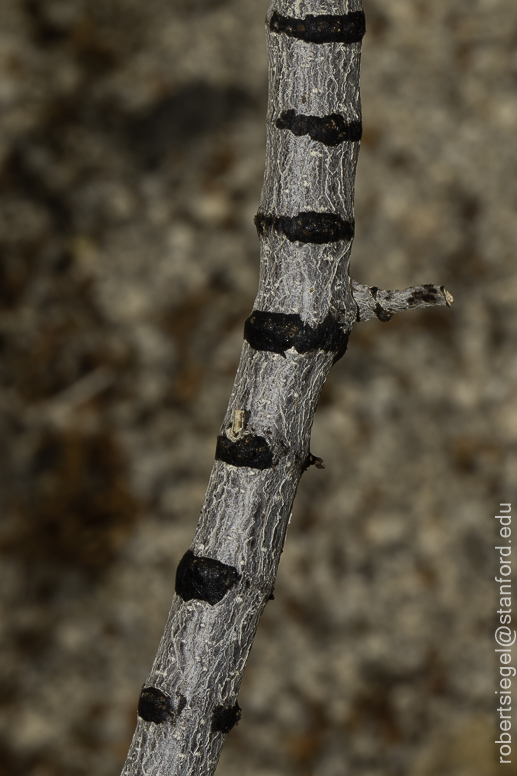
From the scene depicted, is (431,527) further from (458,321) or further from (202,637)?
(202,637)

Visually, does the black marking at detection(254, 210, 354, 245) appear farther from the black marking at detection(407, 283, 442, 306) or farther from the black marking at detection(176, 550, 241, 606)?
the black marking at detection(176, 550, 241, 606)

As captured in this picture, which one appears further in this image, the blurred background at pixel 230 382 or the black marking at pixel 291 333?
the blurred background at pixel 230 382

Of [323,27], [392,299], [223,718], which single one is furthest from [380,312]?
[223,718]

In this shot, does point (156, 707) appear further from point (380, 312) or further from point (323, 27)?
point (323, 27)

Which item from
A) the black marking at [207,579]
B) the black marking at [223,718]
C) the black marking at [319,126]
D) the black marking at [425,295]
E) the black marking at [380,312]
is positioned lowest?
the black marking at [223,718]

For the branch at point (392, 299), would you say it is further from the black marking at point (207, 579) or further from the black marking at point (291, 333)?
the black marking at point (207, 579)

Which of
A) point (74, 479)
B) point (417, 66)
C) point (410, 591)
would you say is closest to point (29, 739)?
point (74, 479)

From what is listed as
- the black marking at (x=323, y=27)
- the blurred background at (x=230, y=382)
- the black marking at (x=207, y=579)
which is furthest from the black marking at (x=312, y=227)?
the blurred background at (x=230, y=382)
